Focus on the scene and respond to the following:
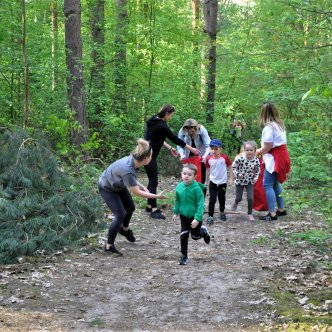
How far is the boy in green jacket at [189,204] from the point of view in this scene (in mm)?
6387

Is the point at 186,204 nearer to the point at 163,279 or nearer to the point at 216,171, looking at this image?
the point at 163,279

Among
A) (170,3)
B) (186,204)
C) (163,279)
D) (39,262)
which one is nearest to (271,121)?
(186,204)

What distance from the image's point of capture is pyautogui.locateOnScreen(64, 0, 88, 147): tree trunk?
1105 centimetres

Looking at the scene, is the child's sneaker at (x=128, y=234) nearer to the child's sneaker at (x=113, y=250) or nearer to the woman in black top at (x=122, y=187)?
the woman in black top at (x=122, y=187)

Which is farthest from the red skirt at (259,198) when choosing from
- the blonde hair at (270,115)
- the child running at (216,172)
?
the blonde hair at (270,115)

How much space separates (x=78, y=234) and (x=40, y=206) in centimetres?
74

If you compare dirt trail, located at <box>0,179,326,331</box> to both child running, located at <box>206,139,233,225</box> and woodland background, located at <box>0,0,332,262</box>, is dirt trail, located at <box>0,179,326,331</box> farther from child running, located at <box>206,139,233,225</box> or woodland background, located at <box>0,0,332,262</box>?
child running, located at <box>206,139,233,225</box>

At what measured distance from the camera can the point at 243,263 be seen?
6.77 metres

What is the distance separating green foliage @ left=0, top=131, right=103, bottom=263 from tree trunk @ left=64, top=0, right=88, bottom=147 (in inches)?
106

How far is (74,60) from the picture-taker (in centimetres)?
1125

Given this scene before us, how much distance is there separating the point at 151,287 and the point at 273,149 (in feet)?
13.8

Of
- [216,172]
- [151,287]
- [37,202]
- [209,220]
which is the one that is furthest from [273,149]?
[37,202]

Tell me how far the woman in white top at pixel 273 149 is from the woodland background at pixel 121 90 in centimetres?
23

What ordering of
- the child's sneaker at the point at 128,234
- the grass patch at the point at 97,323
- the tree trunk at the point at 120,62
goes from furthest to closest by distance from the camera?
1. the tree trunk at the point at 120,62
2. the child's sneaker at the point at 128,234
3. the grass patch at the point at 97,323
